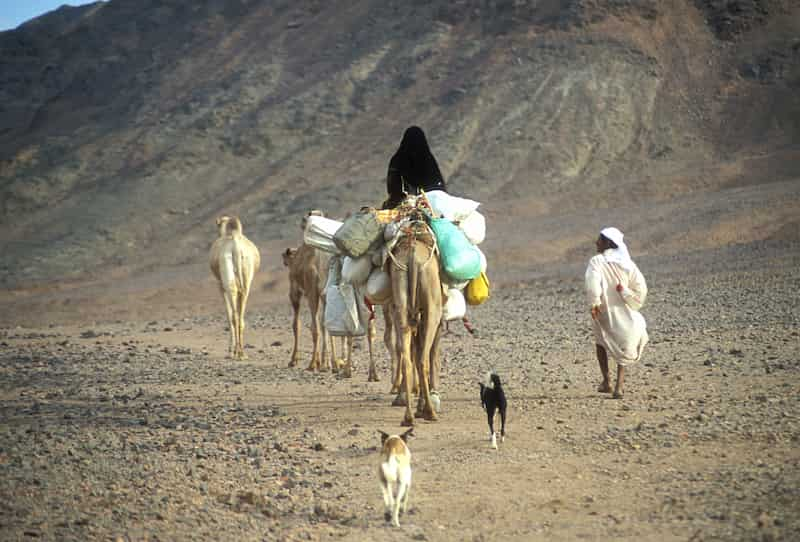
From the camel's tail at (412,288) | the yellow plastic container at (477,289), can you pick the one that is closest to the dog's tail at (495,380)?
the camel's tail at (412,288)

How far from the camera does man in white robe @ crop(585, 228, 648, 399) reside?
11.8m

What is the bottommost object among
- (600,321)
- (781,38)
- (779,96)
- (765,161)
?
(600,321)

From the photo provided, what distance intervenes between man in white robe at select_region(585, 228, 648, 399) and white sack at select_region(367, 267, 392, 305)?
2123 mm

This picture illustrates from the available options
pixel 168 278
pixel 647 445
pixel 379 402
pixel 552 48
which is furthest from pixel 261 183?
pixel 647 445

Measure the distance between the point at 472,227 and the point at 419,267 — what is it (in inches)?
52.7

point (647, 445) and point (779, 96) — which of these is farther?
point (779, 96)

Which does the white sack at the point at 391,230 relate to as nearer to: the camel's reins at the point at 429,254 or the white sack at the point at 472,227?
the camel's reins at the point at 429,254

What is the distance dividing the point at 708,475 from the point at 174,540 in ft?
13.1

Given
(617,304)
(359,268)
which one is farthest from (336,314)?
(617,304)

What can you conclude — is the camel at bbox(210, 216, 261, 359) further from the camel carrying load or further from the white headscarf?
the white headscarf

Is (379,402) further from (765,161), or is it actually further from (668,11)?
(668,11)

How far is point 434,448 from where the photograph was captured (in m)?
9.94

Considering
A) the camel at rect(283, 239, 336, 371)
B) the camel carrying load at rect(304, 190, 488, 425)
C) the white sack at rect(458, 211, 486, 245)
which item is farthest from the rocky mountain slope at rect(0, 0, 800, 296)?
the camel carrying load at rect(304, 190, 488, 425)

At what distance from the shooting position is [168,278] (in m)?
44.6
